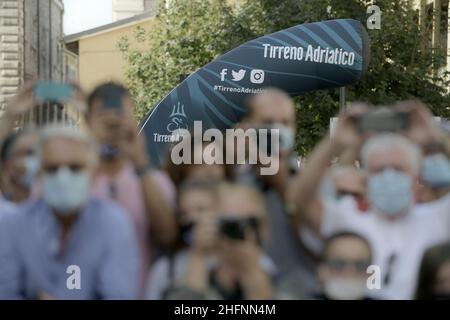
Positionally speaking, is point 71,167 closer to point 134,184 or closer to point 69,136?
point 69,136

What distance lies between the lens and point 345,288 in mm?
4184

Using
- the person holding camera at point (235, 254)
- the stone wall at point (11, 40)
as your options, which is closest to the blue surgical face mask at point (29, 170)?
the person holding camera at point (235, 254)

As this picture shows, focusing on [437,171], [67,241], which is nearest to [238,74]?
[437,171]

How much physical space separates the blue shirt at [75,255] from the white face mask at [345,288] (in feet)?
2.36

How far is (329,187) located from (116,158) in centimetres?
81

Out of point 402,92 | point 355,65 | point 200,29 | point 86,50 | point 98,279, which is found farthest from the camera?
point 86,50

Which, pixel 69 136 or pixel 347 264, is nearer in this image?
pixel 69 136

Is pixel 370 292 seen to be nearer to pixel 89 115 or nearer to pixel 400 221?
pixel 400 221

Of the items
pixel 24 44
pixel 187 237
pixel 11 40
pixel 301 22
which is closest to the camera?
pixel 187 237

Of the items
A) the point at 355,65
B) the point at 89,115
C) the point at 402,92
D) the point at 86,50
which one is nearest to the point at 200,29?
the point at 402,92

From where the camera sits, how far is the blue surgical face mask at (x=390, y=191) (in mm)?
4156

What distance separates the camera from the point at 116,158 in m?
4.11

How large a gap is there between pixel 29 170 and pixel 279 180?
0.94 m

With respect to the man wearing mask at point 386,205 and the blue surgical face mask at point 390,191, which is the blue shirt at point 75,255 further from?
the blue surgical face mask at point 390,191
